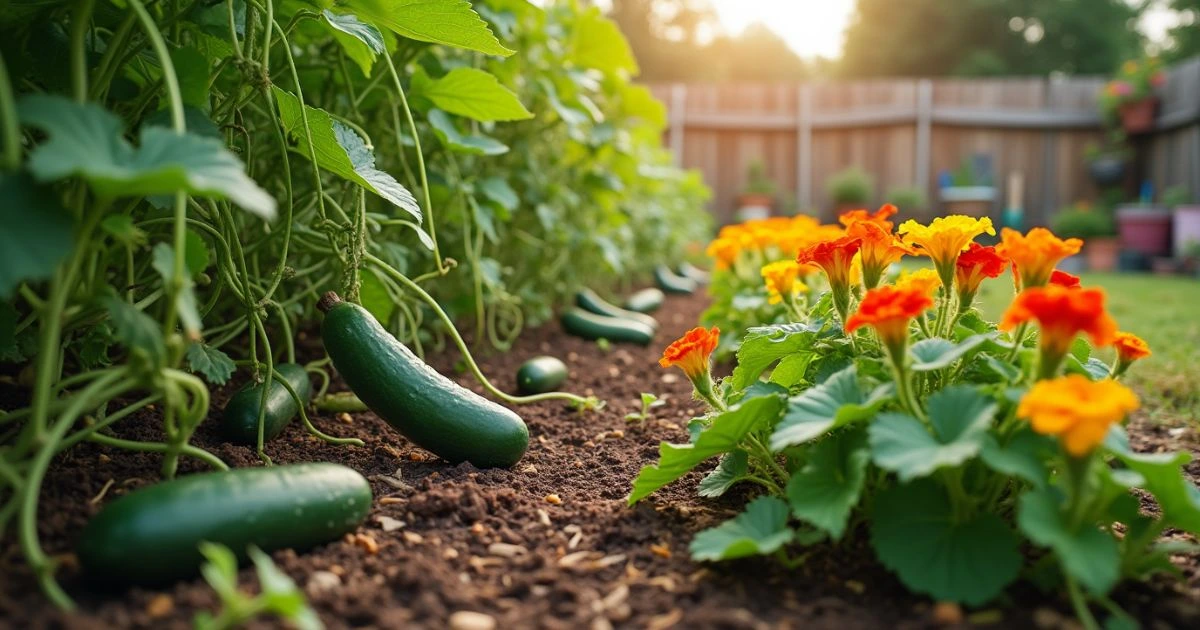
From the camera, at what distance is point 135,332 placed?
1162 mm

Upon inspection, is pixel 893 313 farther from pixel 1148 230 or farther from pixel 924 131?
pixel 924 131

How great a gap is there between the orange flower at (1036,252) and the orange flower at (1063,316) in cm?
22

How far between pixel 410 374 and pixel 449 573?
1.89 ft

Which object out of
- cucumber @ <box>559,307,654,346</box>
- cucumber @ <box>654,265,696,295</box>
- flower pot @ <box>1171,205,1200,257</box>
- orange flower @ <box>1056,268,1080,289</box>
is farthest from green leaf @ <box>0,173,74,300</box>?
flower pot @ <box>1171,205,1200,257</box>

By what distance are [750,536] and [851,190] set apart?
10.6m

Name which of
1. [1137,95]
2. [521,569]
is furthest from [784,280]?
[1137,95]

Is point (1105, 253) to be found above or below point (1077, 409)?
below

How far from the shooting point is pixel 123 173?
3.29 feet

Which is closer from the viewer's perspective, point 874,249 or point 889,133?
point 874,249

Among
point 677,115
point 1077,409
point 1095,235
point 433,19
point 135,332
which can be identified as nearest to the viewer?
point 1077,409

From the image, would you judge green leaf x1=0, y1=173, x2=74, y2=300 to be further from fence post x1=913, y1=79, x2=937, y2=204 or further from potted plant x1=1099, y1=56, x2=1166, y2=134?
fence post x1=913, y1=79, x2=937, y2=204

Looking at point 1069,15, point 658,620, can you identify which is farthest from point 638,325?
point 1069,15

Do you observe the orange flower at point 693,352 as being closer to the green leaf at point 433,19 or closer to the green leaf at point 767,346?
the green leaf at point 767,346

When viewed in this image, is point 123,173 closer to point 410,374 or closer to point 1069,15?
point 410,374
